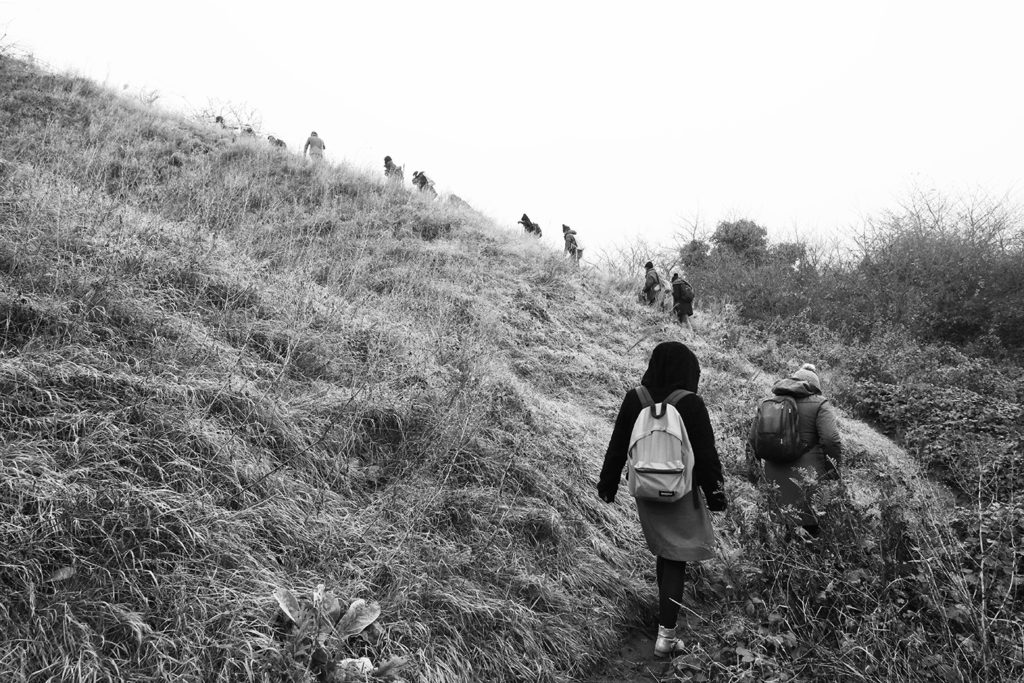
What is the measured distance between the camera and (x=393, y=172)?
569 inches

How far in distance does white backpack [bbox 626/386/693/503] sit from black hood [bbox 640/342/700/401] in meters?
0.16

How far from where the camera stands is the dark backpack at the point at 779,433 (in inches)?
176

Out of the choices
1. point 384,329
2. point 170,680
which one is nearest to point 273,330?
point 384,329

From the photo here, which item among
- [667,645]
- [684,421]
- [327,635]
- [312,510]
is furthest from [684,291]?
[327,635]

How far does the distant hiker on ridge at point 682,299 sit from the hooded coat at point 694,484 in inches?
393

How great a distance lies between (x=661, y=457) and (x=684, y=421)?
279 mm

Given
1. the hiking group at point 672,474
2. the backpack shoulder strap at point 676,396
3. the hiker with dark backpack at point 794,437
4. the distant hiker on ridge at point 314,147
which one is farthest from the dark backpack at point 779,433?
the distant hiker on ridge at point 314,147

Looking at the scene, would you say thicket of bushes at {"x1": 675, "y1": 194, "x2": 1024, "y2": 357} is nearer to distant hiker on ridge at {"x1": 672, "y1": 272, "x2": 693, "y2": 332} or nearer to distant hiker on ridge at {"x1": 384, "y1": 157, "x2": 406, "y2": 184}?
distant hiker on ridge at {"x1": 672, "y1": 272, "x2": 693, "y2": 332}

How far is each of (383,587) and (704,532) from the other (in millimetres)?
1841

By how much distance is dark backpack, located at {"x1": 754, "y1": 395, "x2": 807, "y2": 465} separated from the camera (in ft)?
14.7

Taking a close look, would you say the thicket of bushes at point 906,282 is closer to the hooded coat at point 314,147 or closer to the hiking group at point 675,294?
the hiking group at point 675,294

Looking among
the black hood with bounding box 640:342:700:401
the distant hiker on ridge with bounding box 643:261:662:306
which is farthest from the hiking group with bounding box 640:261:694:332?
the black hood with bounding box 640:342:700:401

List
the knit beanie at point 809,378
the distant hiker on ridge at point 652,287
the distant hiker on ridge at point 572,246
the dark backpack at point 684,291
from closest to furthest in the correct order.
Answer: the knit beanie at point 809,378
the dark backpack at point 684,291
the distant hiker on ridge at point 652,287
the distant hiker on ridge at point 572,246

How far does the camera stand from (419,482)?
13.1ft
